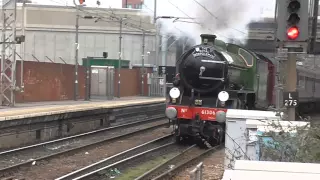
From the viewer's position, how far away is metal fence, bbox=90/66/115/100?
32031 millimetres

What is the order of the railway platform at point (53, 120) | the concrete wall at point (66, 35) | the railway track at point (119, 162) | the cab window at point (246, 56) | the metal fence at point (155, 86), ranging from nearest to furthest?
the railway track at point (119, 162)
the railway platform at point (53, 120)
the cab window at point (246, 56)
the metal fence at point (155, 86)
the concrete wall at point (66, 35)

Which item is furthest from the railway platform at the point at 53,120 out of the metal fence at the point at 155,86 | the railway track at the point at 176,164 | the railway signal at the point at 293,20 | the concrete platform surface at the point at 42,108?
the metal fence at the point at 155,86

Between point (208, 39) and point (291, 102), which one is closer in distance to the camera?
point (291, 102)

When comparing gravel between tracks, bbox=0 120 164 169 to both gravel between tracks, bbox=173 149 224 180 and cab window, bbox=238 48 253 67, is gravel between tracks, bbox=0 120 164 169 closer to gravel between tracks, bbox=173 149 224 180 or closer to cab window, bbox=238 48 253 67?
gravel between tracks, bbox=173 149 224 180

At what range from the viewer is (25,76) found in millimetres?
23531

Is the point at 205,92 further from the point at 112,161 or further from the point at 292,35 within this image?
the point at 292,35

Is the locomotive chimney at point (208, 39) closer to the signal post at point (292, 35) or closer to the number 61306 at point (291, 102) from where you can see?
the signal post at point (292, 35)

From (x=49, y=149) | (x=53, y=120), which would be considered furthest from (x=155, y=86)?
(x=49, y=149)

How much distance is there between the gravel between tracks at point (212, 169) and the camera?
31.6ft

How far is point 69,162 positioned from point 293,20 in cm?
648

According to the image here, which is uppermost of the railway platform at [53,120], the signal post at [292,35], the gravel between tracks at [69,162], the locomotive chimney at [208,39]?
the locomotive chimney at [208,39]

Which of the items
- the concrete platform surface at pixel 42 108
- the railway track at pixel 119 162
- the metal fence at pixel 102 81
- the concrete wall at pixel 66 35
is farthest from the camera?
the concrete wall at pixel 66 35

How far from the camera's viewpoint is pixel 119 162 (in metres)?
10.6

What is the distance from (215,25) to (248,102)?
236 inches
